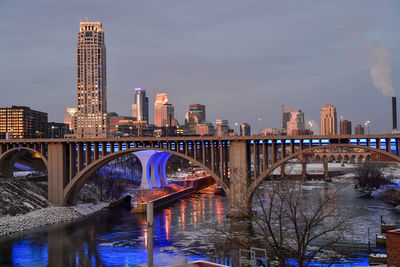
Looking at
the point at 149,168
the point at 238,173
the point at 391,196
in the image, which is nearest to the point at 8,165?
the point at 149,168

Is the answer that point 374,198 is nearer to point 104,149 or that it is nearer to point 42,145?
point 104,149

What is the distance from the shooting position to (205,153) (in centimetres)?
5447

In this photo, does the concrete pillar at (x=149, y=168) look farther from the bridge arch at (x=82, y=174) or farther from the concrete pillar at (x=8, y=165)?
the bridge arch at (x=82, y=174)

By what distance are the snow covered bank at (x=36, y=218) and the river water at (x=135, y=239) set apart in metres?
1.71

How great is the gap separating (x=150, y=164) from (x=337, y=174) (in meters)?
69.3

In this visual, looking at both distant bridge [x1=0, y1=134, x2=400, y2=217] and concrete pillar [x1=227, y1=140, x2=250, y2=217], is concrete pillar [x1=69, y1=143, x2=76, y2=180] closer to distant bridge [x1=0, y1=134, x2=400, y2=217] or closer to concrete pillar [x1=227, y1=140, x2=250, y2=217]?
distant bridge [x1=0, y1=134, x2=400, y2=217]

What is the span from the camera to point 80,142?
59.9 meters

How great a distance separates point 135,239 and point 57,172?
21252 mm

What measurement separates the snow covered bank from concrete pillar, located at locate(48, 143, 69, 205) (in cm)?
271

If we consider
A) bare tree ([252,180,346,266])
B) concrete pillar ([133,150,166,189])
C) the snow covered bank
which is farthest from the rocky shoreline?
bare tree ([252,180,346,266])

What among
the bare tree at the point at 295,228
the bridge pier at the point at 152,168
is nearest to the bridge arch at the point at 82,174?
the bare tree at the point at 295,228

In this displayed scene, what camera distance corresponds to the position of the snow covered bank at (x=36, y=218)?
158 ft

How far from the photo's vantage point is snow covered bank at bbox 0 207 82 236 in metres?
48.2

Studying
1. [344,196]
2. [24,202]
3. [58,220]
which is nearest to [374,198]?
[344,196]
